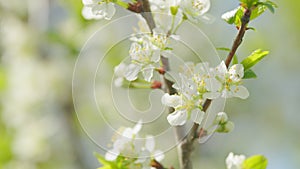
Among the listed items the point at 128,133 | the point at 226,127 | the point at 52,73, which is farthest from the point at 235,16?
the point at 52,73

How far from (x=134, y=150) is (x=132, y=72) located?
160 millimetres

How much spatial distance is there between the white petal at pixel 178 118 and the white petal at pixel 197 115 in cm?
2

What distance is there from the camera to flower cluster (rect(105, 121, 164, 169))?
1.09 meters

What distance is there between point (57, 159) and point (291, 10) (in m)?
1.79

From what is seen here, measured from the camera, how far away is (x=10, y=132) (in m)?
3.54

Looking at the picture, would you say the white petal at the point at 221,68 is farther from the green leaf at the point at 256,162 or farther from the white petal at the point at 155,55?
the green leaf at the point at 256,162

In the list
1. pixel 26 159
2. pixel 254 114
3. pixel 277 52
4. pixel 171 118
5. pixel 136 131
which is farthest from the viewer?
pixel 254 114

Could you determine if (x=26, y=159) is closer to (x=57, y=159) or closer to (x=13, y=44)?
(x=57, y=159)

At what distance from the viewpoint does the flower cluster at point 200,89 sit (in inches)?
37.9

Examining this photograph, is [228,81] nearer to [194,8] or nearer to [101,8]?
[194,8]

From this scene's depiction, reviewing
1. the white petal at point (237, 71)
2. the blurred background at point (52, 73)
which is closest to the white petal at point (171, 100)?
the white petal at point (237, 71)

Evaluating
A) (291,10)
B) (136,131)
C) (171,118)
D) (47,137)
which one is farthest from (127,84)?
(291,10)

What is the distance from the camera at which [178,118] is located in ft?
3.24

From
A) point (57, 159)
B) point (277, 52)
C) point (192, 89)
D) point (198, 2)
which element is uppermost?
point (198, 2)
